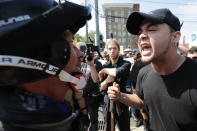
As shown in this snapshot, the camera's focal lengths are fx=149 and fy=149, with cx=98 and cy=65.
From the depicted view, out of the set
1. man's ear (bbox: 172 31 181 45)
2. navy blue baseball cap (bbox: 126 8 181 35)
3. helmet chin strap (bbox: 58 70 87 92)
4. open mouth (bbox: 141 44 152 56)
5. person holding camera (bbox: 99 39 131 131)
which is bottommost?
person holding camera (bbox: 99 39 131 131)

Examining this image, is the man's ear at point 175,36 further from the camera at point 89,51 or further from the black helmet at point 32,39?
the camera at point 89,51

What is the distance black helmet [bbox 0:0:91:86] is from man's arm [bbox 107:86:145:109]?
925mm

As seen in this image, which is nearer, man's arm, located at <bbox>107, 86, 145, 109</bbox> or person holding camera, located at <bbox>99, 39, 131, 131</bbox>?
man's arm, located at <bbox>107, 86, 145, 109</bbox>

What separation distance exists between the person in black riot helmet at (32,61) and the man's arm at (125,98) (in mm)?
852

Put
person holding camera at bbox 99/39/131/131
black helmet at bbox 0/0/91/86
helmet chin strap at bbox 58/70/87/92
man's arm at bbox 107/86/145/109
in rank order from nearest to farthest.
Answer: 1. black helmet at bbox 0/0/91/86
2. helmet chin strap at bbox 58/70/87/92
3. man's arm at bbox 107/86/145/109
4. person holding camera at bbox 99/39/131/131

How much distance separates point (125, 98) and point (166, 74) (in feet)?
1.82

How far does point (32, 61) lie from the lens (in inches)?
31.4

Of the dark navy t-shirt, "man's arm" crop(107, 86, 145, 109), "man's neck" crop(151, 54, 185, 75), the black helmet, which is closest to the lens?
the black helmet

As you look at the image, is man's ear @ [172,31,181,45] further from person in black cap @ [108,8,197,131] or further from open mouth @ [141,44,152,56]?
open mouth @ [141,44,152,56]

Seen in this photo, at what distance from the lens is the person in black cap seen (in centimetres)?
129

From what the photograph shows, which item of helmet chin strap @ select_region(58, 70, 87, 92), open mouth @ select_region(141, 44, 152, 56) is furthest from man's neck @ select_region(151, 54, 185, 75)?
helmet chin strap @ select_region(58, 70, 87, 92)

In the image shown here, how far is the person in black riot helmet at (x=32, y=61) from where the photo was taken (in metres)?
0.75

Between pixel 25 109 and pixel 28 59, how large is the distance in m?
0.26

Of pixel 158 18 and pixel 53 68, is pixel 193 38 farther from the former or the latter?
pixel 53 68
